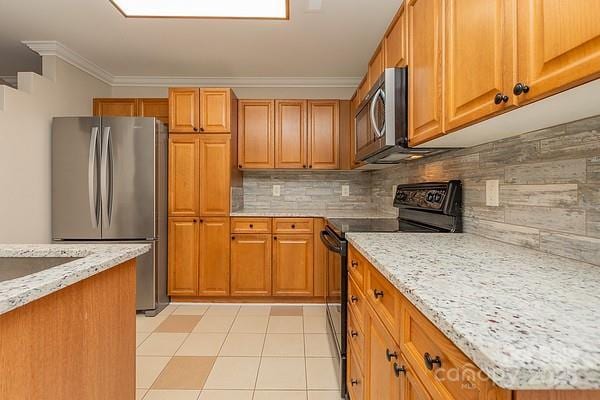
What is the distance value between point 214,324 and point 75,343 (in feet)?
6.11

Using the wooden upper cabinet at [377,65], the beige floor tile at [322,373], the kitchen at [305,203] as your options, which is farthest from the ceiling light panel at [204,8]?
the beige floor tile at [322,373]

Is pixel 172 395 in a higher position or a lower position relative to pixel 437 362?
lower

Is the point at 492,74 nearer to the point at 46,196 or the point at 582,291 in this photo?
the point at 582,291

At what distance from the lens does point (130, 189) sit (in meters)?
2.96

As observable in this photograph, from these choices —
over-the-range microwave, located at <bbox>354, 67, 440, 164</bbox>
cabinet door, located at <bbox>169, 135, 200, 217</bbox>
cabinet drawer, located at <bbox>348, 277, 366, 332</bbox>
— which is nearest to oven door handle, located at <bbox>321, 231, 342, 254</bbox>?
cabinet drawer, located at <bbox>348, 277, 366, 332</bbox>

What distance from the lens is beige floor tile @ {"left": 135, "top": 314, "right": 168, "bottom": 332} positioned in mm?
2706

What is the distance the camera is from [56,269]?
3.26 ft

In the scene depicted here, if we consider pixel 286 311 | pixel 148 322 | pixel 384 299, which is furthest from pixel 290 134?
pixel 384 299

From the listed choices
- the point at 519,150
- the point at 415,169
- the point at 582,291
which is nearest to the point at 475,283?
the point at 582,291

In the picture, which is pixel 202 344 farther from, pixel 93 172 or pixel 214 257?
pixel 93 172

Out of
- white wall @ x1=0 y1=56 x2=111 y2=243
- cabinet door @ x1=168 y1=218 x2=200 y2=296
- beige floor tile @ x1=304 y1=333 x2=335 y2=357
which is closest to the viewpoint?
beige floor tile @ x1=304 y1=333 x2=335 y2=357

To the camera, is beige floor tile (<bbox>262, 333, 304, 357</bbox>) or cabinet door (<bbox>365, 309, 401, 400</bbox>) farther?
beige floor tile (<bbox>262, 333, 304, 357</bbox>)

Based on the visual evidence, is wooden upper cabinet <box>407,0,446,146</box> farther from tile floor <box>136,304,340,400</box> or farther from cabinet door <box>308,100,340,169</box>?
cabinet door <box>308,100,340,169</box>

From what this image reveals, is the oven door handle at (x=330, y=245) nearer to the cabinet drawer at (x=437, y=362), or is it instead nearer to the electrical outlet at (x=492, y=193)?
the electrical outlet at (x=492, y=193)
